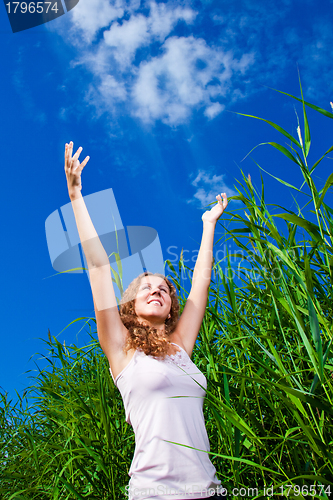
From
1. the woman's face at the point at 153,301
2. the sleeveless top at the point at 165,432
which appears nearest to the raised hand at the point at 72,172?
the woman's face at the point at 153,301

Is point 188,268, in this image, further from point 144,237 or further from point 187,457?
point 187,457

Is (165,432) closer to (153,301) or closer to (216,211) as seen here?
(153,301)

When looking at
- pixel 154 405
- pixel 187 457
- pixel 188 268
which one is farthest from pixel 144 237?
pixel 187 457

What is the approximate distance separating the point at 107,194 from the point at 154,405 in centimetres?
107

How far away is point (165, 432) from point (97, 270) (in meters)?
0.59

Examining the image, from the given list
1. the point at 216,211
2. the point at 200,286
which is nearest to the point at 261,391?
the point at 200,286

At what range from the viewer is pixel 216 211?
1.79 meters

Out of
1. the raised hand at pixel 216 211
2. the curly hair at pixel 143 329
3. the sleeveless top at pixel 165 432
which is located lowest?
the sleeveless top at pixel 165 432

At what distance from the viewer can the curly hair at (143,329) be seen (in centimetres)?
127

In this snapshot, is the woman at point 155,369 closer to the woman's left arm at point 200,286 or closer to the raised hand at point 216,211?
the woman's left arm at point 200,286

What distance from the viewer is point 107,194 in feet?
5.78

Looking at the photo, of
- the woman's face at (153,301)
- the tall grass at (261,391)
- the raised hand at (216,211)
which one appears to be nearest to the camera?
the tall grass at (261,391)

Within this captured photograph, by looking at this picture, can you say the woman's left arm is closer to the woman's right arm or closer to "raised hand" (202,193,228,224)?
"raised hand" (202,193,228,224)

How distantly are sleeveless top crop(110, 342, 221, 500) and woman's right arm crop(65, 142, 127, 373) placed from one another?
0.10m
